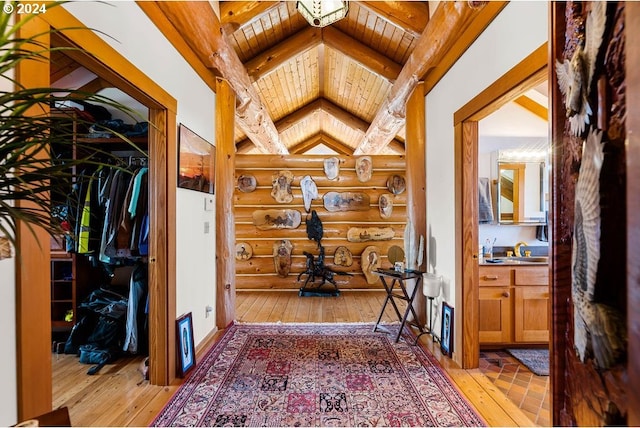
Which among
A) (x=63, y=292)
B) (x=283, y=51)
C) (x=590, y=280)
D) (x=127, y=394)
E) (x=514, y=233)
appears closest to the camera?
(x=590, y=280)

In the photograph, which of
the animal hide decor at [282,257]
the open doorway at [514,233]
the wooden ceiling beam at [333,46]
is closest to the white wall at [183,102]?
the wooden ceiling beam at [333,46]

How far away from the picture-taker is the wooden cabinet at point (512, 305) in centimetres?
294

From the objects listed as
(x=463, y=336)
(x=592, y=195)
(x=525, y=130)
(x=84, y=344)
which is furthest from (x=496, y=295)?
(x=84, y=344)

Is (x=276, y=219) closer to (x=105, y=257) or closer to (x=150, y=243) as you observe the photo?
(x=105, y=257)

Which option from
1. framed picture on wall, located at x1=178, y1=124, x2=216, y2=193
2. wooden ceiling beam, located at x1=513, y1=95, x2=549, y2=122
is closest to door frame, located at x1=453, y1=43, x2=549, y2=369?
wooden ceiling beam, located at x1=513, y1=95, x2=549, y2=122

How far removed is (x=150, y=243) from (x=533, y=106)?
4.30 metres

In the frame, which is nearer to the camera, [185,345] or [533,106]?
[185,345]

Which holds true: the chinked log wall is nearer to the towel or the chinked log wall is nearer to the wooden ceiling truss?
the wooden ceiling truss

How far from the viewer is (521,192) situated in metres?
3.76

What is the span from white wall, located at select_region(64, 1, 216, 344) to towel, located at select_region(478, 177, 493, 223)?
312 cm

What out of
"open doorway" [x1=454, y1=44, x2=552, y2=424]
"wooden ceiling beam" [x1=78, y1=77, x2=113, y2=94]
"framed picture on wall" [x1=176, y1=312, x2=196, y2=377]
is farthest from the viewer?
"wooden ceiling beam" [x1=78, y1=77, x2=113, y2=94]

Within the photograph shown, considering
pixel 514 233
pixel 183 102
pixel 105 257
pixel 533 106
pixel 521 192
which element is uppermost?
pixel 533 106

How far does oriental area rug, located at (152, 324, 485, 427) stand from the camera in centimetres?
195

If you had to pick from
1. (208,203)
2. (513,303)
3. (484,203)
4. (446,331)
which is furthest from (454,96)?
(208,203)
